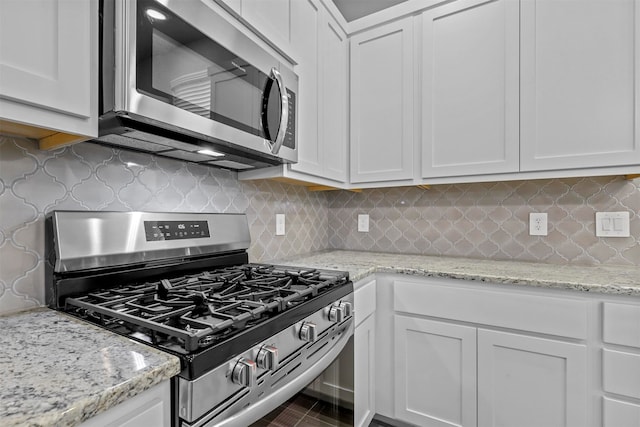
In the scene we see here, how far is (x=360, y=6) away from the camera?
2043mm

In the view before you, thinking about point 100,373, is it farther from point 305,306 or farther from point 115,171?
point 115,171

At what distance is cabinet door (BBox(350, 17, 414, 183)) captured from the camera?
6.26 feet

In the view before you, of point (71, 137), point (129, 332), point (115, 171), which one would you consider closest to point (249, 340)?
point (129, 332)

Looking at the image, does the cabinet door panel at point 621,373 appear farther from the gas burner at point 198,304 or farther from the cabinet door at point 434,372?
the gas burner at point 198,304

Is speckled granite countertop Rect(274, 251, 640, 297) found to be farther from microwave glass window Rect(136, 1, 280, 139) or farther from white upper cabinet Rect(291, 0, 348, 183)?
microwave glass window Rect(136, 1, 280, 139)

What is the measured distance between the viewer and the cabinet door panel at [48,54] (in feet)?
2.19

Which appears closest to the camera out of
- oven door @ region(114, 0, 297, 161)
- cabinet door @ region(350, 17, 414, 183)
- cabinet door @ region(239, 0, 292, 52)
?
oven door @ region(114, 0, 297, 161)

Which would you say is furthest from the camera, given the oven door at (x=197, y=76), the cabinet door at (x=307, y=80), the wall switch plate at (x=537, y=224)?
the wall switch plate at (x=537, y=224)

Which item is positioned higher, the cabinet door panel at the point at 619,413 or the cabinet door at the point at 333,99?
the cabinet door at the point at 333,99

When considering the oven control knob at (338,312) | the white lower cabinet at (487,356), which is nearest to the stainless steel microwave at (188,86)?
the oven control knob at (338,312)

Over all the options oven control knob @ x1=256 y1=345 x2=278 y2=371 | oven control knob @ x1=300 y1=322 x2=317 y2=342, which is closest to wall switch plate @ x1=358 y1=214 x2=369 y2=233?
oven control knob @ x1=300 y1=322 x2=317 y2=342

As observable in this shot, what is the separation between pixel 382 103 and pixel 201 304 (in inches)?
63.1

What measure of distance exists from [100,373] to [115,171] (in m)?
0.79

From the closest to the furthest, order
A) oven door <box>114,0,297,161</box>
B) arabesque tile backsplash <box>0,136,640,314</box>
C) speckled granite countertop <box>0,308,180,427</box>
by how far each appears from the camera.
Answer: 1. speckled granite countertop <box>0,308,180,427</box>
2. oven door <box>114,0,297,161</box>
3. arabesque tile backsplash <box>0,136,640,314</box>
